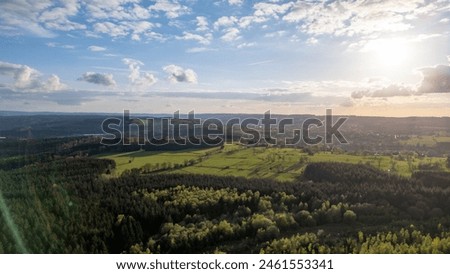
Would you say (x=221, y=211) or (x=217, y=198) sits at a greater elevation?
(x=217, y=198)

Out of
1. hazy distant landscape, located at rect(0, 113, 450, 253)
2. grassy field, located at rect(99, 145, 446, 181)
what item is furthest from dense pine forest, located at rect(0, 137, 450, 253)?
grassy field, located at rect(99, 145, 446, 181)

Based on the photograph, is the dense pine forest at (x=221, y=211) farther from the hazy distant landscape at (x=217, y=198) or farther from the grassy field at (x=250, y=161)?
the grassy field at (x=250, y=161)

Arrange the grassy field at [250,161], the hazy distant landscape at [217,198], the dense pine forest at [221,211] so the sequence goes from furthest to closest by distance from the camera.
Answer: the grassy field at [250,161] → the hazy distant landscape at [217,198] → the dense pine forest at [221,211]

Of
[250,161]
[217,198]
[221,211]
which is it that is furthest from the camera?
[250,161]

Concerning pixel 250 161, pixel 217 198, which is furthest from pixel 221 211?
pixel 250 161

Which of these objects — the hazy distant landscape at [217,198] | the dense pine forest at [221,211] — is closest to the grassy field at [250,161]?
the hazy distant landscape at [217,198]

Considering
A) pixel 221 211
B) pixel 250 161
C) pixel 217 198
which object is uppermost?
pixel 250 161

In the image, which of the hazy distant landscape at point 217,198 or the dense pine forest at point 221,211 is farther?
the hazy distant landscape at point 217,198

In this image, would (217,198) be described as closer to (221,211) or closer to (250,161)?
(221,211)
